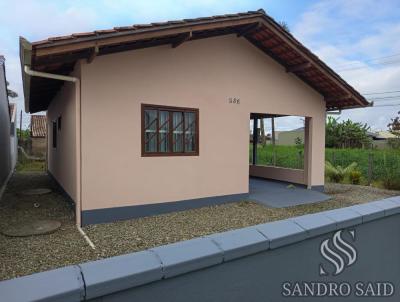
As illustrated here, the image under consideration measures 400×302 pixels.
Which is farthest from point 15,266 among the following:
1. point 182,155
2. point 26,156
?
point 26,156

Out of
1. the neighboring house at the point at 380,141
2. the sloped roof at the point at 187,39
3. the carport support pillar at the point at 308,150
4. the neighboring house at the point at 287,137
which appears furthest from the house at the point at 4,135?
the neighboring house at the point at 287,137

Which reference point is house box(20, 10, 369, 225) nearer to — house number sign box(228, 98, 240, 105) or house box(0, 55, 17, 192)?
house number sign box(228, 98, 240, 105)

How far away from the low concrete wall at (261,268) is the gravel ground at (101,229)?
11.2ft

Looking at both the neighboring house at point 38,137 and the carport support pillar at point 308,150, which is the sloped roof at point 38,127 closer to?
the neighboring house at point 38,137

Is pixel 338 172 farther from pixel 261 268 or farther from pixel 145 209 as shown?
pixel 261 268

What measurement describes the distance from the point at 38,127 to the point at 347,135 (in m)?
27.5

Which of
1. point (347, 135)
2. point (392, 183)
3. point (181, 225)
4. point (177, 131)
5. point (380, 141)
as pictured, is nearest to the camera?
point (181, 225)

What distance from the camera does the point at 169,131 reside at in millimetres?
7758

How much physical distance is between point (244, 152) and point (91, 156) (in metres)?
4.26

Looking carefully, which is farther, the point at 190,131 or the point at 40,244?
the point at 190,131

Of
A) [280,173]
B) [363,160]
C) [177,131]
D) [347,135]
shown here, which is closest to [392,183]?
[363,160]

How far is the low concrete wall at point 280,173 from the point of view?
11402 millimetres

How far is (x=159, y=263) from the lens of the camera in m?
1.54
